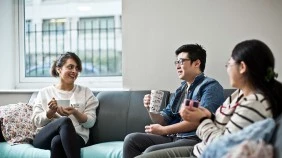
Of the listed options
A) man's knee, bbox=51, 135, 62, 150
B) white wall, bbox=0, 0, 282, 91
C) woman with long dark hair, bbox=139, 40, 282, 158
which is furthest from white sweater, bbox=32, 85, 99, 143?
woman with long dark hair, bbox=139, 40, 282, 158

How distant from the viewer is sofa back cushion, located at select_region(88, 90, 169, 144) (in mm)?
2855

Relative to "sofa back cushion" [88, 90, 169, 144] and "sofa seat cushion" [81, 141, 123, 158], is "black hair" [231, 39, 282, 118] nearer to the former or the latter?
"sofa seat cushion" [81, 141, 123, 158]

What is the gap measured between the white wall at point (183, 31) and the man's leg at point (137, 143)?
2.88 ft

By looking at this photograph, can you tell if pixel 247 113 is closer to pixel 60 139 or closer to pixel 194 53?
pixel 194 53

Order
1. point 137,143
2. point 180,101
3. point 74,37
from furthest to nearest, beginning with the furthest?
1. point 74,37
2. point 180,101
3. point 137,143

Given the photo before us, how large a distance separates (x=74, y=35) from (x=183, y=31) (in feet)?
4.09

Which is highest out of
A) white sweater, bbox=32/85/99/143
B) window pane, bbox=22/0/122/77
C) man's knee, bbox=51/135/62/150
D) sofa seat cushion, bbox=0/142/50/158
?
window pane, bbox=22/0/122/77

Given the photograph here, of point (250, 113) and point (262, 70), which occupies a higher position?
point (262, 70)

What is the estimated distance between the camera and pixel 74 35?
146 inches

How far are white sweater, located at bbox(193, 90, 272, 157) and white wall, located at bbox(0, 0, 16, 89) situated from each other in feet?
8.80

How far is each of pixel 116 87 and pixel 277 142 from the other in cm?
235

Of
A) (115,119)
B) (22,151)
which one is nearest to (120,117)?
(115,119)

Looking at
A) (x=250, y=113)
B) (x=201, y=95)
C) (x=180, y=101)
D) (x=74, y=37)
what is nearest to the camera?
(x=250, y=113)

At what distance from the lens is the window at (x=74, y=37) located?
11.9 feet
